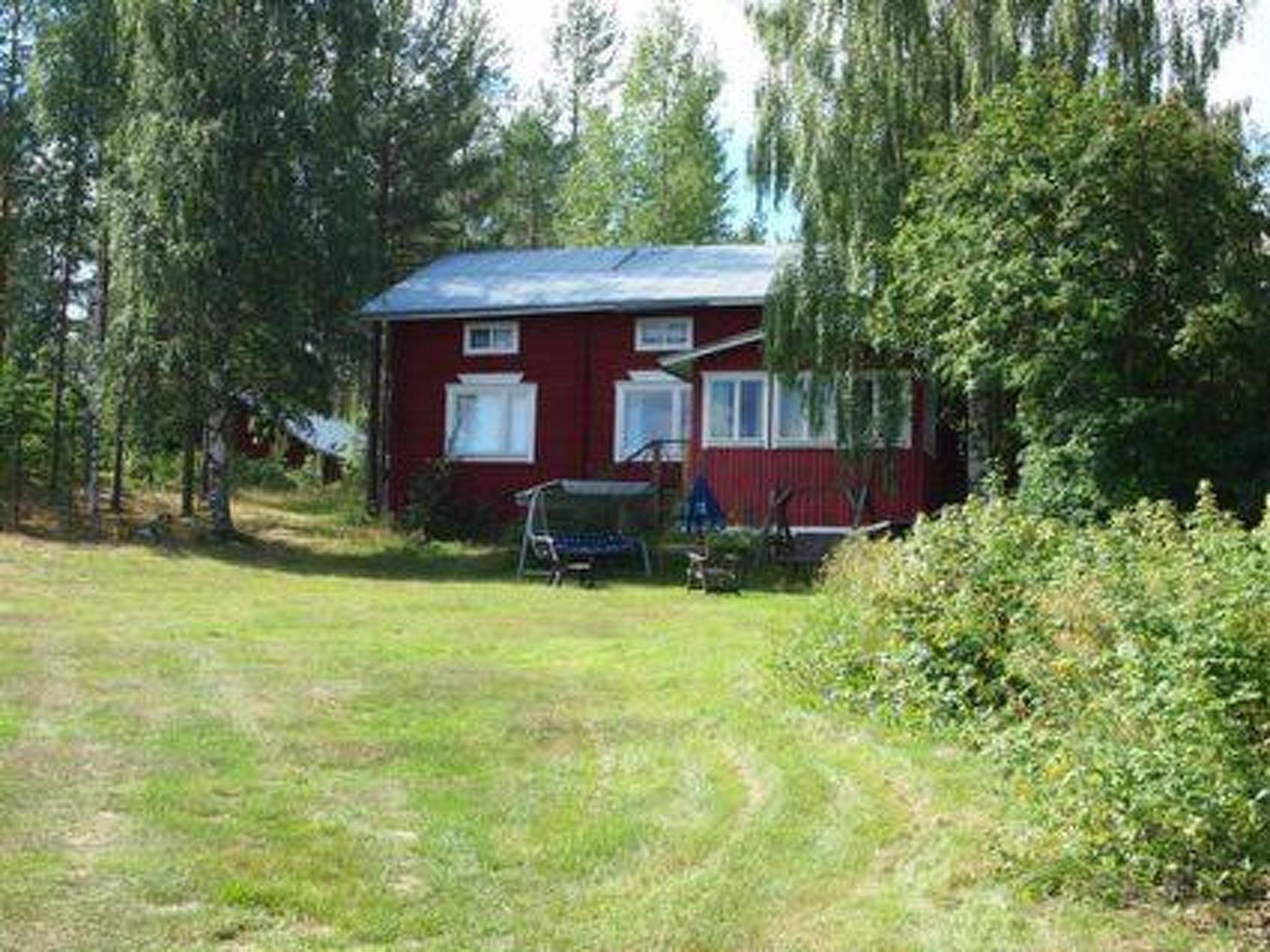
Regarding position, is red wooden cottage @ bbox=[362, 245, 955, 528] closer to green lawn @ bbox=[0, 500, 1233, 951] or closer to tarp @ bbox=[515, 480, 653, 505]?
tarp @ bbox=[515, 480, 653, 505]

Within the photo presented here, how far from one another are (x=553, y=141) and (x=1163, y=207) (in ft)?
123

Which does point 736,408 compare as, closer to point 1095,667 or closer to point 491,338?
point 491,338

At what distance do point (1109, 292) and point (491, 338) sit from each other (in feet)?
49.0

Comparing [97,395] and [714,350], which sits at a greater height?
[714,350]

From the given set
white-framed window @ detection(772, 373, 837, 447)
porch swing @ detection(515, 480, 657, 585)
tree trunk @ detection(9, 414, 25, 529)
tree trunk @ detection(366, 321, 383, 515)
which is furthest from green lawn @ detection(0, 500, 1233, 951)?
tree trunk @ detection(366, 321, 383, 515)

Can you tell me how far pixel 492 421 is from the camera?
101 ft

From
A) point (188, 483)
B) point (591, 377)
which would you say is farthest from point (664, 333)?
point (188, 483)

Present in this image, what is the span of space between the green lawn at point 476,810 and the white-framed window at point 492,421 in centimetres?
1582

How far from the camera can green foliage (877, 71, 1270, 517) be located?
61.0 ft

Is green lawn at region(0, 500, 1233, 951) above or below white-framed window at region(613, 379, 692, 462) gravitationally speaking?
below

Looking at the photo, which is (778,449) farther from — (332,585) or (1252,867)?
(1252,867)

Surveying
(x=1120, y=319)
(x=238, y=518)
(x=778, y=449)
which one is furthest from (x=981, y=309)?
(x=238, y=518)

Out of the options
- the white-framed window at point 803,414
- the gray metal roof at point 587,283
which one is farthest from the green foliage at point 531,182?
the white-framed window at point 803,414

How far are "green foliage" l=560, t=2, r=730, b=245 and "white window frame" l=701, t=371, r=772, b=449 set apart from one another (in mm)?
22642
